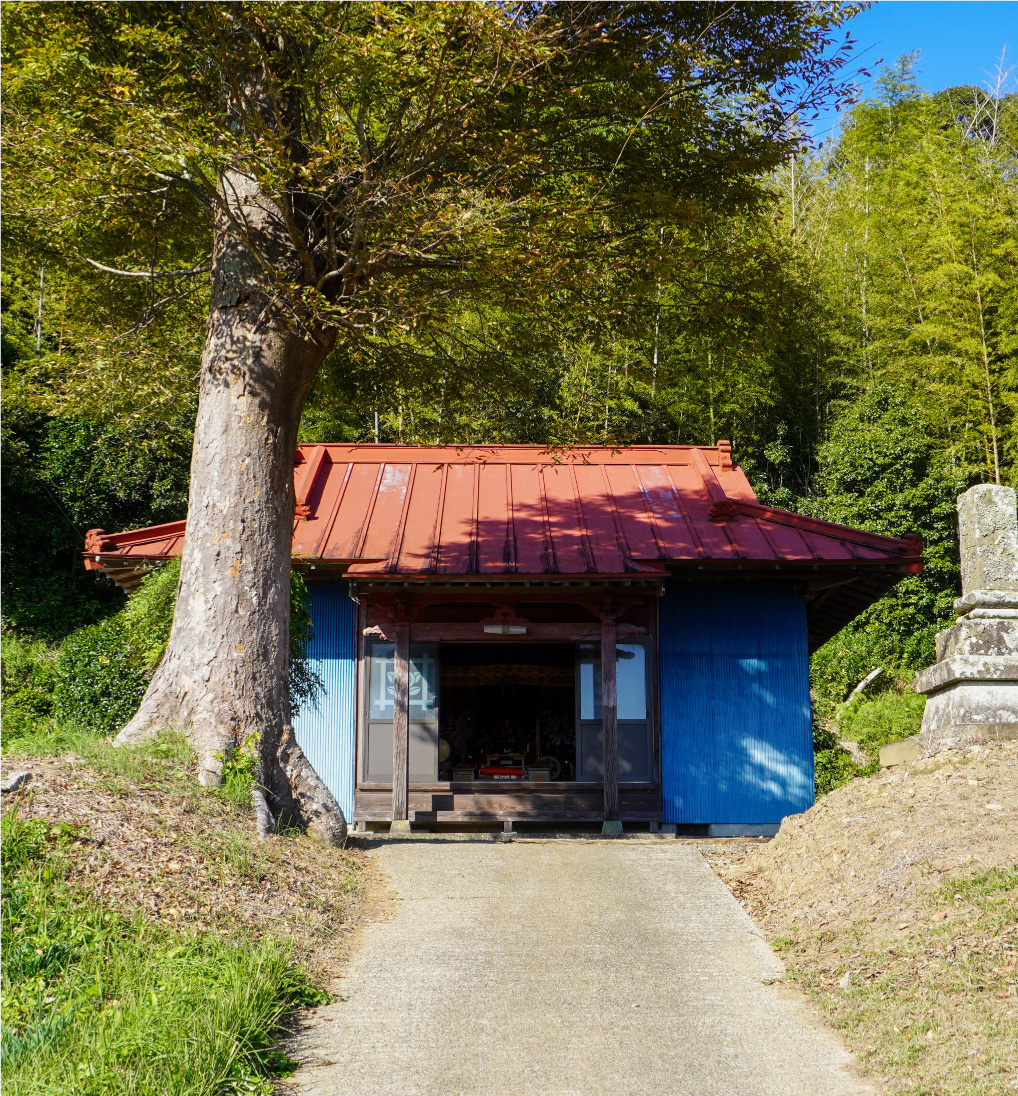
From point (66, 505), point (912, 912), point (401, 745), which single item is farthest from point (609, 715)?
point (66, 505)

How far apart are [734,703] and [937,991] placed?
7209mm

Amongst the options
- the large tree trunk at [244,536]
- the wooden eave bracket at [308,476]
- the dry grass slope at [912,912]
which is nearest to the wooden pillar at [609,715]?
the dry grass slope at [912,912]

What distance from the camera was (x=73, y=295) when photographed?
10109 millimetres

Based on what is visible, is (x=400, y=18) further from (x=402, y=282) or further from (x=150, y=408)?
(x=150, y=408)

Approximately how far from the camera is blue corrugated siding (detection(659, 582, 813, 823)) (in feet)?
37.5

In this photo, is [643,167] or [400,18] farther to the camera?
[643,167]

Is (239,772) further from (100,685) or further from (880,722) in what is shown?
(880,722)

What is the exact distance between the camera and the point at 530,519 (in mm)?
12188

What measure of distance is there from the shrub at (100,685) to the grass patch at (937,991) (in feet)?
27.1

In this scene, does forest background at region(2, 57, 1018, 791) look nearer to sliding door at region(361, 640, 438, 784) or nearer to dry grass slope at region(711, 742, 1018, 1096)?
sliding door at region(361, 640, 438, 784)

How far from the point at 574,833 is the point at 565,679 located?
12.9ft

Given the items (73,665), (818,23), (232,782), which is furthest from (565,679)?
(818,23)

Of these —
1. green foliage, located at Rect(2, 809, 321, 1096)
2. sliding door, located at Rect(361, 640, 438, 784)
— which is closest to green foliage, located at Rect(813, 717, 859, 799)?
sliding door, located at Rect(361, 640, 438, 784)

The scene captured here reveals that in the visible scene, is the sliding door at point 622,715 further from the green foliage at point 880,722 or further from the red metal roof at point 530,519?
the green foliage at point 880,722
